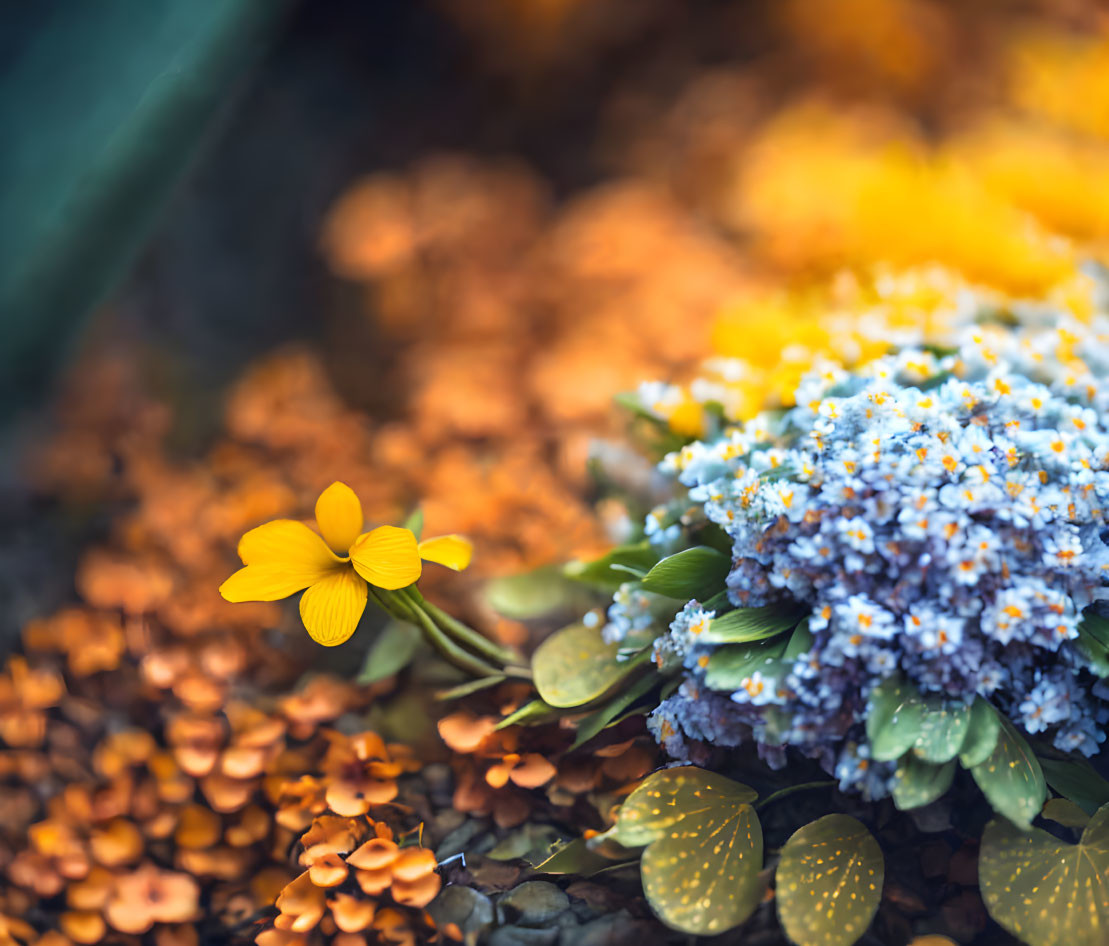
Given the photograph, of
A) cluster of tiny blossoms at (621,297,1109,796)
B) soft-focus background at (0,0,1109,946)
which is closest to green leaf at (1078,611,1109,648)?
cluster of tiny blossoms at (621,297,1109,796)

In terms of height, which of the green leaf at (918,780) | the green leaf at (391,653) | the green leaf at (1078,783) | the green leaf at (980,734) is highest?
the green leaf at (980,734)

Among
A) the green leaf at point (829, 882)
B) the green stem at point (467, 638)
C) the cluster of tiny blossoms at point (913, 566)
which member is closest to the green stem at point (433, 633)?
the green stem at point (467, 638)

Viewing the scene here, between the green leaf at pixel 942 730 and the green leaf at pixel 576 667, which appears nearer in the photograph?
the green leaf at pixel 942 730

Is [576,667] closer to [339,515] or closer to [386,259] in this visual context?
[339,515]

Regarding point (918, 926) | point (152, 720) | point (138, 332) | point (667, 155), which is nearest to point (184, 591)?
point (152, 720)

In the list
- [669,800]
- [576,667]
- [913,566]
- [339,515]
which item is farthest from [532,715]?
[913,566]

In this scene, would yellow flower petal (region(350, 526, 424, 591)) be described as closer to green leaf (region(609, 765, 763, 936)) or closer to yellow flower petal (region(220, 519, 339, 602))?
yellow flower petal (region(220, 519, 339, 602))

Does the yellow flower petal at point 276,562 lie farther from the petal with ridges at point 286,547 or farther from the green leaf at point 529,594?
the green leaf at point 529,594
